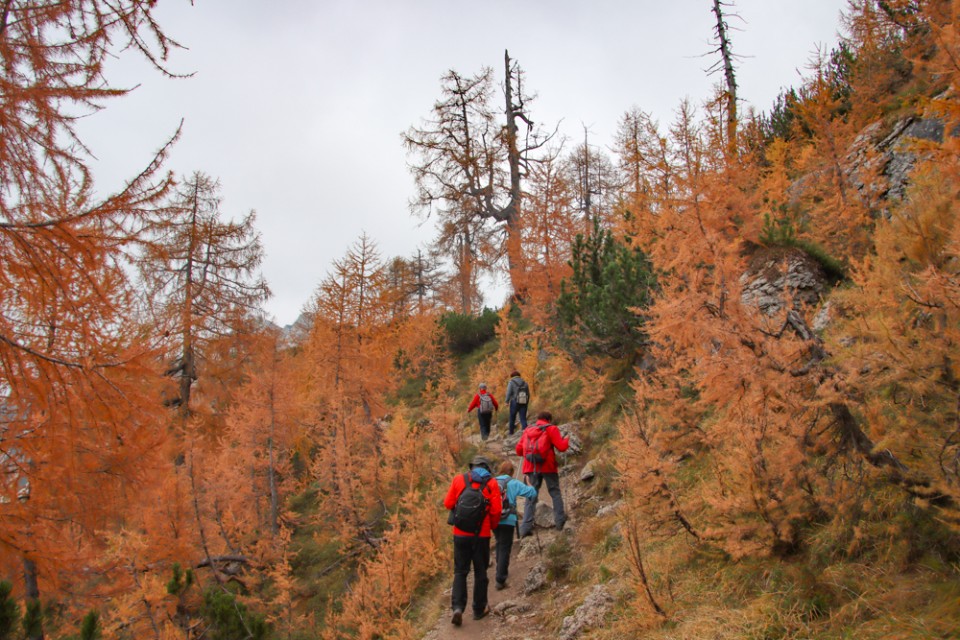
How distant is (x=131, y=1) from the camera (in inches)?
138

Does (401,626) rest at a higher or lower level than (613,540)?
lower

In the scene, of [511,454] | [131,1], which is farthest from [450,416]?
[131,1]

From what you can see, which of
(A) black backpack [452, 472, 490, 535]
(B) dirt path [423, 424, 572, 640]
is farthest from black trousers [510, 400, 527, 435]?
(A) black backpack [452, 472, 490, 535]

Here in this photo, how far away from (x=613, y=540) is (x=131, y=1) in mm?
6387

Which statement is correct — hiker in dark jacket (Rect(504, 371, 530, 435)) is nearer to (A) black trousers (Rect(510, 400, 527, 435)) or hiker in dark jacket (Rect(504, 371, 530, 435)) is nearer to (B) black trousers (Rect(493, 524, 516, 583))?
(A) black trousers (Rect(510, 400, 527, 435))

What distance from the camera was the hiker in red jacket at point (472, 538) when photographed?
17.8ft

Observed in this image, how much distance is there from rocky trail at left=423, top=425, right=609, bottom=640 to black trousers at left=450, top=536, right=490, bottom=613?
25 centimetres

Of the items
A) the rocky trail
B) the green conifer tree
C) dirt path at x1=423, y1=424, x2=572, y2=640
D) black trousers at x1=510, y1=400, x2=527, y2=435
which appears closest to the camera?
the rocky trail

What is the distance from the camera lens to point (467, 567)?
5527 millimetres

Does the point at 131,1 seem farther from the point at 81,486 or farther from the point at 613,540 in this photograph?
the point at 613,540

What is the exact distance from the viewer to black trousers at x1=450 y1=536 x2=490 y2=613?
545cm

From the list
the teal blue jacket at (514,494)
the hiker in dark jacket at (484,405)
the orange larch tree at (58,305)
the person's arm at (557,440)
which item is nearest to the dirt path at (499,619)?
the teal blue jacket at (514,494)

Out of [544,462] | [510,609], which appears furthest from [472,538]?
[544,462]

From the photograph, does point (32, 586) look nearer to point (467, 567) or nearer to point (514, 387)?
point (467, 567)
